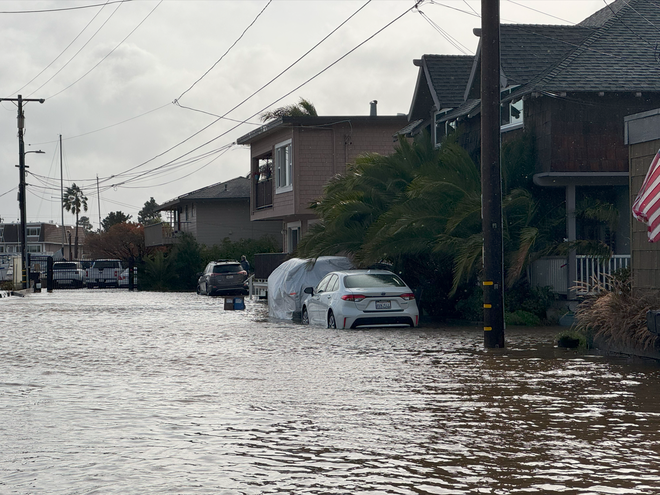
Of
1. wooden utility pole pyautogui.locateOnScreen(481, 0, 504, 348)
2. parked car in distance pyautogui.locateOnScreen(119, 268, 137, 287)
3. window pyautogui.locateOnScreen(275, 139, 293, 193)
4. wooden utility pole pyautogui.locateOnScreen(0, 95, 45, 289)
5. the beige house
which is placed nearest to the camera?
the beige house

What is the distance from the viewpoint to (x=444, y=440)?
28.6 ft

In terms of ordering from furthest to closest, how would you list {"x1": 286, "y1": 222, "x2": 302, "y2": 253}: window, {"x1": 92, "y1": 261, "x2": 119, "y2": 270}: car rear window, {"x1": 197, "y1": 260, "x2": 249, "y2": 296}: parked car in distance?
{"x1": 92, "y1": 261, "x2": 119, "y2": 270}: car rear window, {"x1": 286, "y1": 222, "x2": 302, "y2": 253}: window, {"x1": 197, "y1": 260, "x2": 249, "y2": 296}: parked car in distance

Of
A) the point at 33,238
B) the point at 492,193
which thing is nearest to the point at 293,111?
the point at 492,193

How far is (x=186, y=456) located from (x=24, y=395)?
4540 millimetres

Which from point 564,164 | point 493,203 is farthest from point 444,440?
point 564,164

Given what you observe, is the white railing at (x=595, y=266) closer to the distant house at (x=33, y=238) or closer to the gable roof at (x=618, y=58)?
the gable roof at (x=618, y=58)

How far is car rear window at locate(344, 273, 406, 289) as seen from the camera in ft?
72.9

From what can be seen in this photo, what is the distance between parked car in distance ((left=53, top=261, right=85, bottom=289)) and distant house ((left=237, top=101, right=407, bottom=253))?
77.9 ft

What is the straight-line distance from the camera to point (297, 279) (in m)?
27.4

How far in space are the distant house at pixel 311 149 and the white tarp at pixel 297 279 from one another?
12855 millimetres

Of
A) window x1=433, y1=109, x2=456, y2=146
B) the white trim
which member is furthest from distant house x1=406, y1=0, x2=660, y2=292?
the white trim

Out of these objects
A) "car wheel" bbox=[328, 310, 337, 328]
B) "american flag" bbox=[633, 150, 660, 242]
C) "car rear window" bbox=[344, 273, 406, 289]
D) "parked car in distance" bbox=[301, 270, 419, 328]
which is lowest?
"car wheel" bbox=[328, 310, 337, 328]

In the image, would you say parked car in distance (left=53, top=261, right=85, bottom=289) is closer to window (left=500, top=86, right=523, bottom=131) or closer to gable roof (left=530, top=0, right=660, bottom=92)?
window (left=500, top=86, right=523, bottom=131)

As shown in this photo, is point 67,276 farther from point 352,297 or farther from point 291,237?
point 352,297
